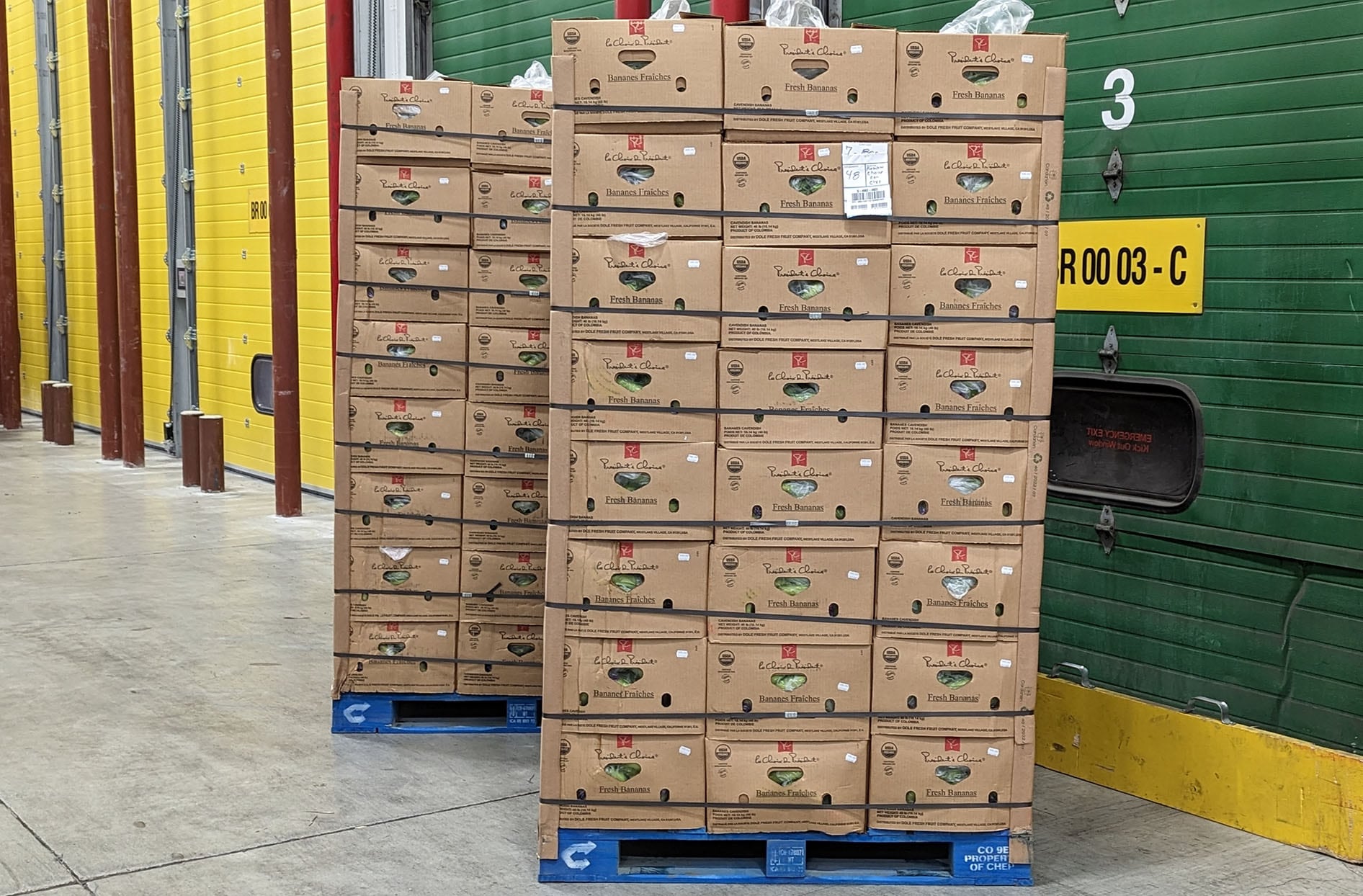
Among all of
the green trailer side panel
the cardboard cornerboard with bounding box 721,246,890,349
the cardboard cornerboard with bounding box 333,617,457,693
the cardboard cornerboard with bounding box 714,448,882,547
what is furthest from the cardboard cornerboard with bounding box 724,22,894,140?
the cardboard cornerboard with bounding box 333,617,457,693

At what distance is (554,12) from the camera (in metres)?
9.12

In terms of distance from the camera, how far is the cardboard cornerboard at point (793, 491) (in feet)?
14.0

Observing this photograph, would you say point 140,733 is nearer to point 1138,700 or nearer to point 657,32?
point 657,32

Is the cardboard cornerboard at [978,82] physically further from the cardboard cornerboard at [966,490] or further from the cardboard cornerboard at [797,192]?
the cardboard cornerboard at [966,490]

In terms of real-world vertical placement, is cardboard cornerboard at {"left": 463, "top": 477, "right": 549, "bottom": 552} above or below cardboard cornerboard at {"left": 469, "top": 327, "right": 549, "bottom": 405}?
below

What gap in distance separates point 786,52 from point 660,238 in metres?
0.66

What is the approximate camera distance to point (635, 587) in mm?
4305

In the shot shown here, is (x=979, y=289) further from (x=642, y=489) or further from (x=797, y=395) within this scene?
(x=642, y=489)

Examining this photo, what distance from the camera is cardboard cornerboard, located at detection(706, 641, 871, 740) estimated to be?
4.31m

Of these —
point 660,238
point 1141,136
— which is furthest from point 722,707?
point 1141,136

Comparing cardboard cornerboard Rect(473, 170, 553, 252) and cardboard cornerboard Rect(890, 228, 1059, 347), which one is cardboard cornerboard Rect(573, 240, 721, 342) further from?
cardboard cornerboard Rect(473, 170, 553, 252)

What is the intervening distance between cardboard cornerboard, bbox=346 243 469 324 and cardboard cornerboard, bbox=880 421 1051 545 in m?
2.15

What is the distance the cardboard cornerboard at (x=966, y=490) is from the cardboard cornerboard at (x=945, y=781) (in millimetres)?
624

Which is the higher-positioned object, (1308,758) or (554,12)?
(554,12)
